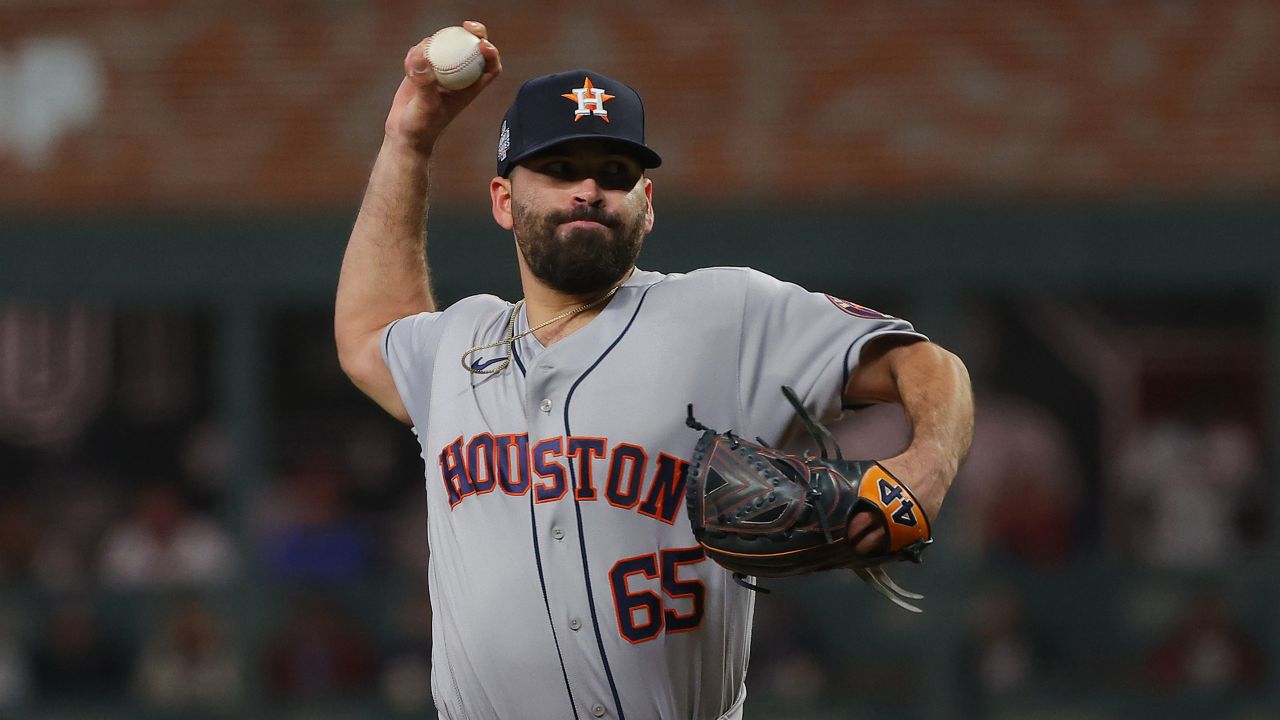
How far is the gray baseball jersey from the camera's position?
237 cm

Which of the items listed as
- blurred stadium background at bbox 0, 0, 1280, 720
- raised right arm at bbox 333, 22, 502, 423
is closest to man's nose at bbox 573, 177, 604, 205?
raised right arm at bbox 333, 22, 502, 423

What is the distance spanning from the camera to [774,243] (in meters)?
7.90

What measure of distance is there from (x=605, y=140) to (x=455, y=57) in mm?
431

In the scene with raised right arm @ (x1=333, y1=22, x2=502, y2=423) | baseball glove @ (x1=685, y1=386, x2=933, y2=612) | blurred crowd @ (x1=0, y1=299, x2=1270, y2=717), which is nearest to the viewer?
baseball glove @ (x1=685, y1=386, x2=933, y2=612)

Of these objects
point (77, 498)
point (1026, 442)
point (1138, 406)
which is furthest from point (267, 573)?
point (1138, 406)

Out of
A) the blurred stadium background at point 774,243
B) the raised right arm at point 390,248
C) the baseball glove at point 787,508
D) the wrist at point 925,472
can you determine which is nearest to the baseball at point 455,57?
the raised right arm at point 390,248

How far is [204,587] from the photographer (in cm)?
809

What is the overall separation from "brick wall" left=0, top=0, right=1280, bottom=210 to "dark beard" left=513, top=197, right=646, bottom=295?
554 centimetres

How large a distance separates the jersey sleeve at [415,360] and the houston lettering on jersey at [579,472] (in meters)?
0.25

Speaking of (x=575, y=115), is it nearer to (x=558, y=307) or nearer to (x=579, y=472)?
(x=558, y=307)

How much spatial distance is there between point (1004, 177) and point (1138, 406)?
2654mm

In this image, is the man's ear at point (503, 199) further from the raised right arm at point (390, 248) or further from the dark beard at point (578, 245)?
the raised right arm at point (390, 248)

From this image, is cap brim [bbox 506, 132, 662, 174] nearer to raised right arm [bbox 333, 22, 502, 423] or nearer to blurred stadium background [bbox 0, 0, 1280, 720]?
raised right arm [bbox 333, 22, 502, 423]

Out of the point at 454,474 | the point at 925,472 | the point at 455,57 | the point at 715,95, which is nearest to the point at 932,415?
the point at 925,472
